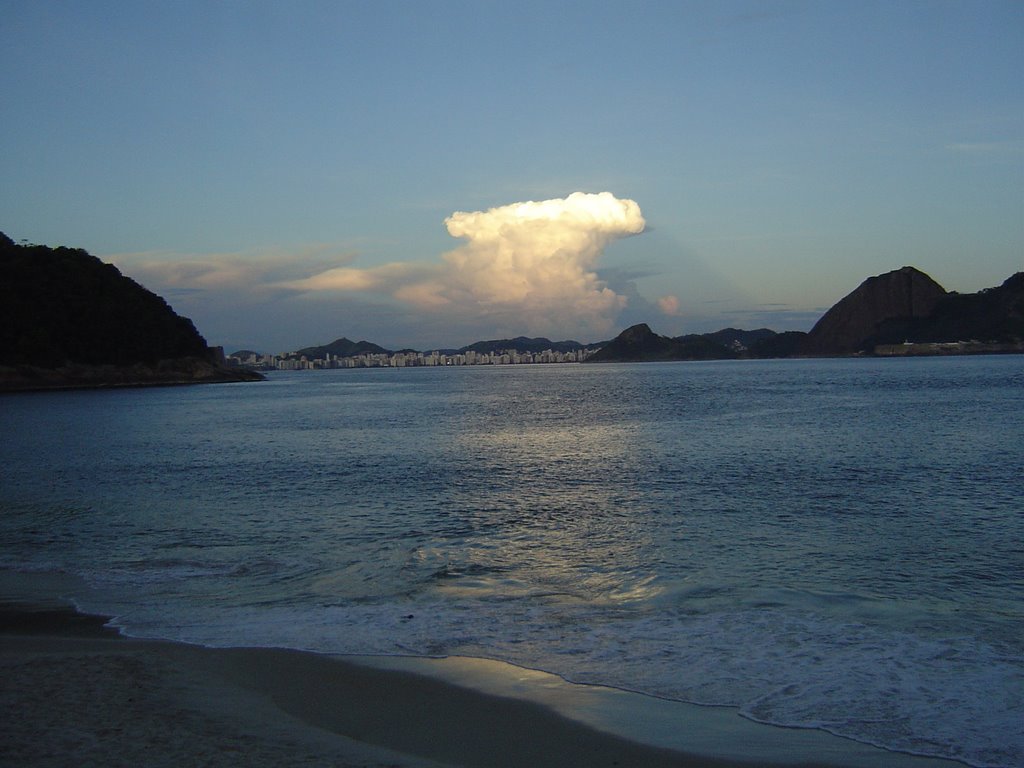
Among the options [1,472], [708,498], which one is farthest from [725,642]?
[1,472]

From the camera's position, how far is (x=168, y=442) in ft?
128

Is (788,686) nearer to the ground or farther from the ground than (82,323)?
nearer to the ground

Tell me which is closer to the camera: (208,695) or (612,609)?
(208,695)

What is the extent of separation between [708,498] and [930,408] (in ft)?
122

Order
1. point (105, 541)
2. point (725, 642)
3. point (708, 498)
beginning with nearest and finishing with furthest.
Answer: point (725, 642) < point (105, 541) < point (708, 498)

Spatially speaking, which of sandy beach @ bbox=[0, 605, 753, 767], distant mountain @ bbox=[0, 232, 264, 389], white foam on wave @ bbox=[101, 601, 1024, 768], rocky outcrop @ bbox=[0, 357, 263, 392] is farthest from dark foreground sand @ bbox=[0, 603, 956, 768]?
distant mountain @ bbox=[0, 232, 264, 389]

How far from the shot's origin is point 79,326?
11031cm

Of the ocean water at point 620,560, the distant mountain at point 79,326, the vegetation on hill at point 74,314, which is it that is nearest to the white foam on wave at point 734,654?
the ocean water at point 620,560

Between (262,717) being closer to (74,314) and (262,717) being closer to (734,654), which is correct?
(734,654)

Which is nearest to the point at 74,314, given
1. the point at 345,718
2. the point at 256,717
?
the point at 256,717

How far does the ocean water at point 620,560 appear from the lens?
8078mm

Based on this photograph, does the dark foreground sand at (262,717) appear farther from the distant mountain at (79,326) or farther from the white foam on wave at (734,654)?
the distant mountain at (79,326)

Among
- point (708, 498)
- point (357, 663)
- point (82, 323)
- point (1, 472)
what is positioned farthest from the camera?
point (82, 323)

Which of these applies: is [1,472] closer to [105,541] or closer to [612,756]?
[105,541]
